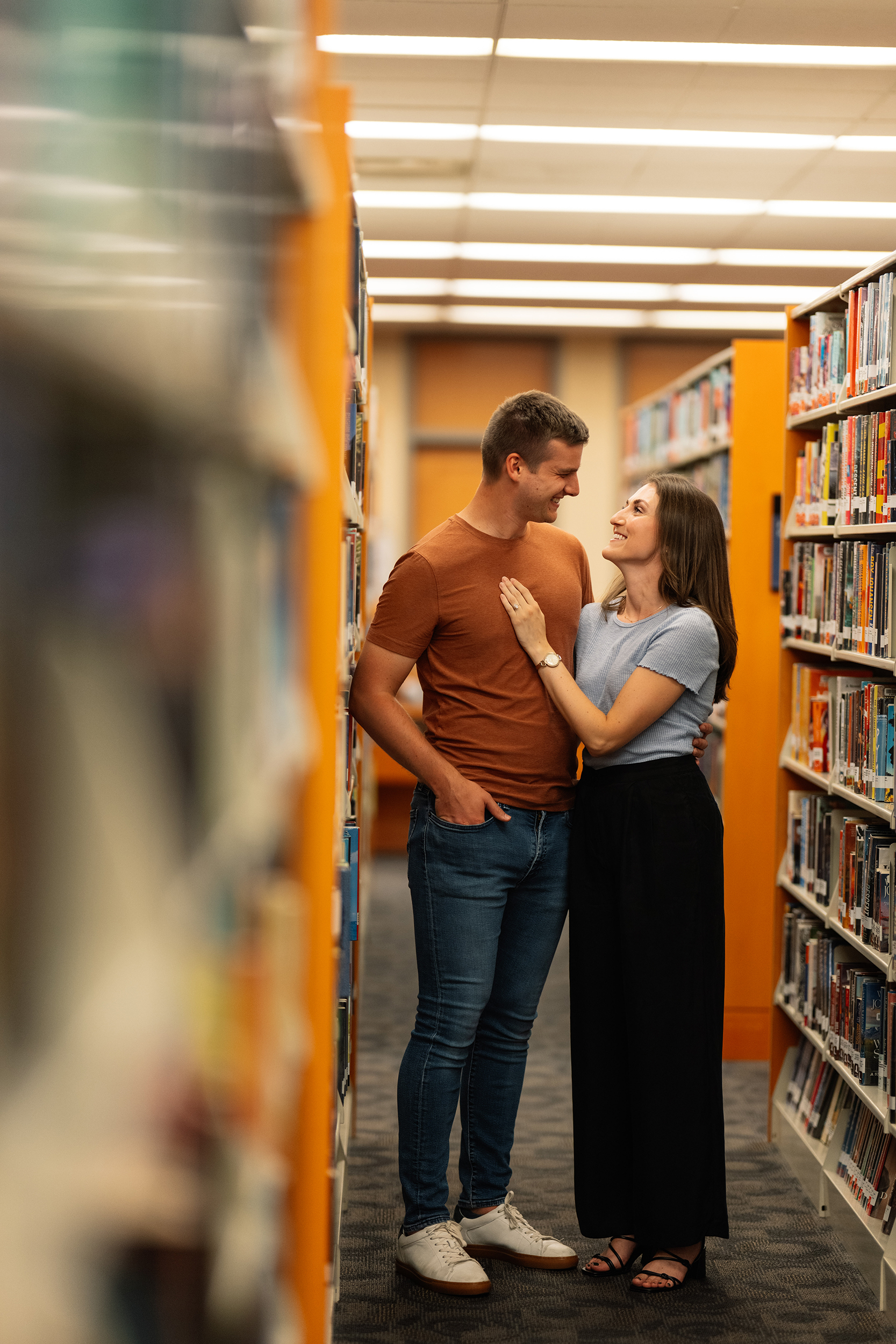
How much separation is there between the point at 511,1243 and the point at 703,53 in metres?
3.52

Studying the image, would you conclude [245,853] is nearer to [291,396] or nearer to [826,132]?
[291,396]

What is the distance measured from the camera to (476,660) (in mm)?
2297

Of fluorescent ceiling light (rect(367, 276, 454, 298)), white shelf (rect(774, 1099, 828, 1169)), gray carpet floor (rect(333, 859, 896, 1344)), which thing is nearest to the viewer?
gray carpet floor (rect(333, 859, 896, 1344))

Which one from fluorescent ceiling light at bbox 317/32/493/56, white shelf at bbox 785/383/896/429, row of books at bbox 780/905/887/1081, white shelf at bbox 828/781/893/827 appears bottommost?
row of books at bbox 780/905/887/1081

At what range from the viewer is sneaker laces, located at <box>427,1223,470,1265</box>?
2.33 metres

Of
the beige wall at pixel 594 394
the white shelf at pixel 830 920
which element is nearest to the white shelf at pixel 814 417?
the white shelf at pixel 830 920

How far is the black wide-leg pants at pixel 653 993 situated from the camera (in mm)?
2305

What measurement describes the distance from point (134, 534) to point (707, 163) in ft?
16.2

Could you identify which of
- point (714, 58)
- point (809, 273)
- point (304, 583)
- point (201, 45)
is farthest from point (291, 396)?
point (809, 273)

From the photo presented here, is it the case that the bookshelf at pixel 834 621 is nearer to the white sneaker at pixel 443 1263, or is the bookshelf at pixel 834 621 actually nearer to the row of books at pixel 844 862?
the row of books at pixel 844 862

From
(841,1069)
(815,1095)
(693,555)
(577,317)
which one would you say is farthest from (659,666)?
(577,317)

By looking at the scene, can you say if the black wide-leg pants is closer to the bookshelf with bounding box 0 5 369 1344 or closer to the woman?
the woman

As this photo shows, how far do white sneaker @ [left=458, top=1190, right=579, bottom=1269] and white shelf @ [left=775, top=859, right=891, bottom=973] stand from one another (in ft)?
2.80

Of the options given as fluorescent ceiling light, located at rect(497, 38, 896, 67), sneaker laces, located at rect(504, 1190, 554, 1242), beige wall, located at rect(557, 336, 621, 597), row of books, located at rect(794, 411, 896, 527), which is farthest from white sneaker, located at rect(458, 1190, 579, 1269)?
beige wall, located at rect(557, 336, 621, 597)
